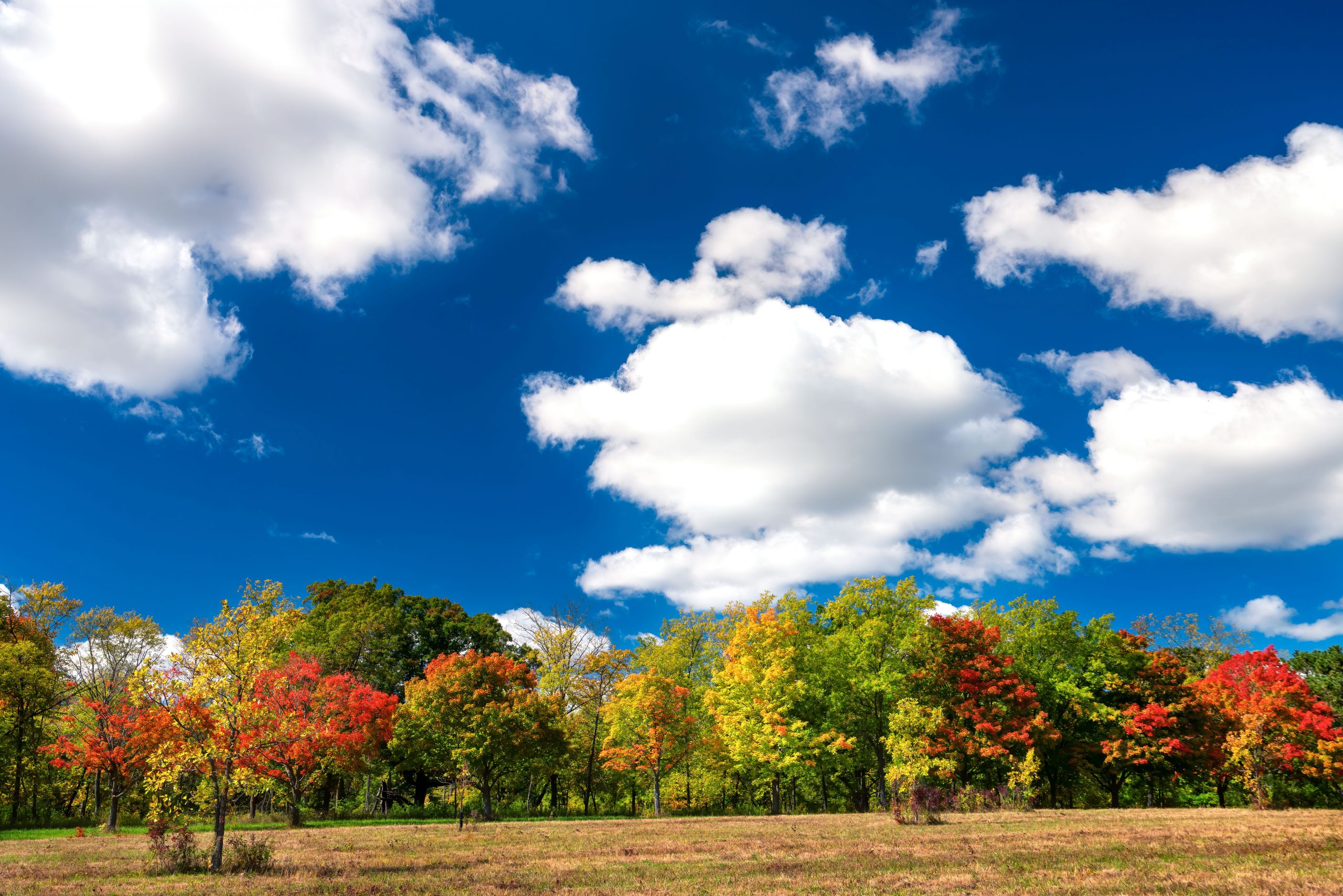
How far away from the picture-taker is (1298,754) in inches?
1934

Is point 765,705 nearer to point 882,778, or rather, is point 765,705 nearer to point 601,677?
point 882,778

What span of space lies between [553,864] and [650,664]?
49.8 meters

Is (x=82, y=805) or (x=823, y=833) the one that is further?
(x=82, y=805)

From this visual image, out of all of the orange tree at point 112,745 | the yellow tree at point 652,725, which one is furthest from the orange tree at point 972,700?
the orange tree at point 112,745

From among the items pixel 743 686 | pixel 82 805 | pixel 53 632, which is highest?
pixel 53 632

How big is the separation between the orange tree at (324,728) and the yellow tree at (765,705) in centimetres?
2514

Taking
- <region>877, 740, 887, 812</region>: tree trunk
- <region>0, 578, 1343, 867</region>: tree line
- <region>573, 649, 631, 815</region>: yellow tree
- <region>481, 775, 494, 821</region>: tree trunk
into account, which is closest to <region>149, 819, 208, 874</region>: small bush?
<region>0, 578, 1343, 867</region>: tree line

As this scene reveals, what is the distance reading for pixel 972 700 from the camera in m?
52.5

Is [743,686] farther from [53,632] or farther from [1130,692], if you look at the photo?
[53,632]

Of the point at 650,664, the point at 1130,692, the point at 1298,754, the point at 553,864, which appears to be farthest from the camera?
the point at 650,664

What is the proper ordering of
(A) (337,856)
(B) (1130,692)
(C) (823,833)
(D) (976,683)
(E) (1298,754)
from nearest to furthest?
(A) (337,856)
(C) (823,833)
(E) (1298,754)
(D) (976,683)
(B) (1130,692)

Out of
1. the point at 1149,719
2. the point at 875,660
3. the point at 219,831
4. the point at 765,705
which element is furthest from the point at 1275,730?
the point at 219,831

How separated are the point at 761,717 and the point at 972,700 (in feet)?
49.9

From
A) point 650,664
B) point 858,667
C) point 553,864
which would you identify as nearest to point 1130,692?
point 858,667
